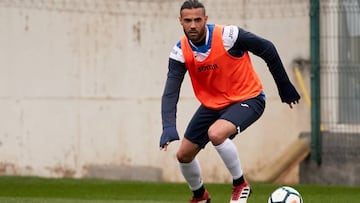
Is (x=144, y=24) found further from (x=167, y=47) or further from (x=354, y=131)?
(x=354, y=131)

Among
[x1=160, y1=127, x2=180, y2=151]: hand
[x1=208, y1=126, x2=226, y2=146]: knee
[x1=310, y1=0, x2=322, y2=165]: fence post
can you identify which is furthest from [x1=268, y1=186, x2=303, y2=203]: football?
[x1=310, y1=0, x2=322, y2=165]: fence post

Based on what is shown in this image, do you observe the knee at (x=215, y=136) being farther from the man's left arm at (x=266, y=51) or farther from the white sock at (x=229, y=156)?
the man's left arm at (x=266, y=51)

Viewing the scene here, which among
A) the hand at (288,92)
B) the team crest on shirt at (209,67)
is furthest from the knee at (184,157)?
the hand at (288,92)

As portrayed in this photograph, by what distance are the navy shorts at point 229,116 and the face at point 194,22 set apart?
757mm

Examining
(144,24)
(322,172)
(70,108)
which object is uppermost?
(144,24)

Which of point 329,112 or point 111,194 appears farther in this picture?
point 329,112

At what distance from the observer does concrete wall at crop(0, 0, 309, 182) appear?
649 inches

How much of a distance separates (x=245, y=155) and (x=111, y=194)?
3.89m

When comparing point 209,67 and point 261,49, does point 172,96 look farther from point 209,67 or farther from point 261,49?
point 261,49

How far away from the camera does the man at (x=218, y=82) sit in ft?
32.4

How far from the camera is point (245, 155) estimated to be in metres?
17.3

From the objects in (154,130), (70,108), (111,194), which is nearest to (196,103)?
(154,130)

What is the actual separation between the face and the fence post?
23.4 ft

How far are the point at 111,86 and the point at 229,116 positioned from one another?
24.3 feet
